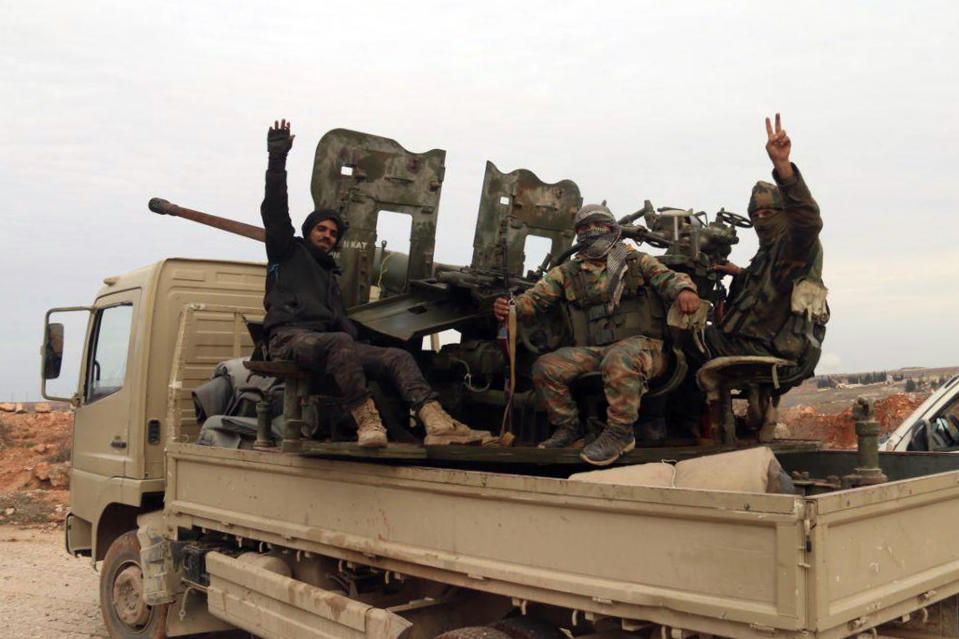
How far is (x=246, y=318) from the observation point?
7.11 metres

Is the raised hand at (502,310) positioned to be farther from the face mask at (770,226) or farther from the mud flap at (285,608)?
the mud flap at (285,608)

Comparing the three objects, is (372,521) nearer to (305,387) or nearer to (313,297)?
(305,387)

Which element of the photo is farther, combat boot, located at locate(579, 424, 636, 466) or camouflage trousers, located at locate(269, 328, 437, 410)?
camouflage trousers, located at locate(269, 328, 437, 410)

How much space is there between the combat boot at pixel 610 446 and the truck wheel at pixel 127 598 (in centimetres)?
356

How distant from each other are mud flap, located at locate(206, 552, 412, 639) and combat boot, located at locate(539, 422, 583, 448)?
1060 mm

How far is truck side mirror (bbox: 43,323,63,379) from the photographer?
7.02m

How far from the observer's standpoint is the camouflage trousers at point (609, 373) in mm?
4238

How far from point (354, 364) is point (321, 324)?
620mm

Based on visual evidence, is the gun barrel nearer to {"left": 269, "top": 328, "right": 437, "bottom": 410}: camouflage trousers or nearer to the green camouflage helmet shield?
{"left": 269, "top": 328, "right": 437, "bottom": 410}: camouflage trousers

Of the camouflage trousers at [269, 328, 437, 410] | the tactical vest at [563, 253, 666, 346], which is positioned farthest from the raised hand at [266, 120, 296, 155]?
the tactical vest at [563, 253, 666, 346]

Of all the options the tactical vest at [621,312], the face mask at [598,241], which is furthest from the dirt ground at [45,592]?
the face mask at [598,241]

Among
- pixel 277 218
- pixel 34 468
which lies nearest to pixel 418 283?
pixel 277 218

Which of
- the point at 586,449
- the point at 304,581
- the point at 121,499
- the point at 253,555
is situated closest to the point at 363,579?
the point at 304,581

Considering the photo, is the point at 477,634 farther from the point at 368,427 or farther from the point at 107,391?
the point at 107,391
